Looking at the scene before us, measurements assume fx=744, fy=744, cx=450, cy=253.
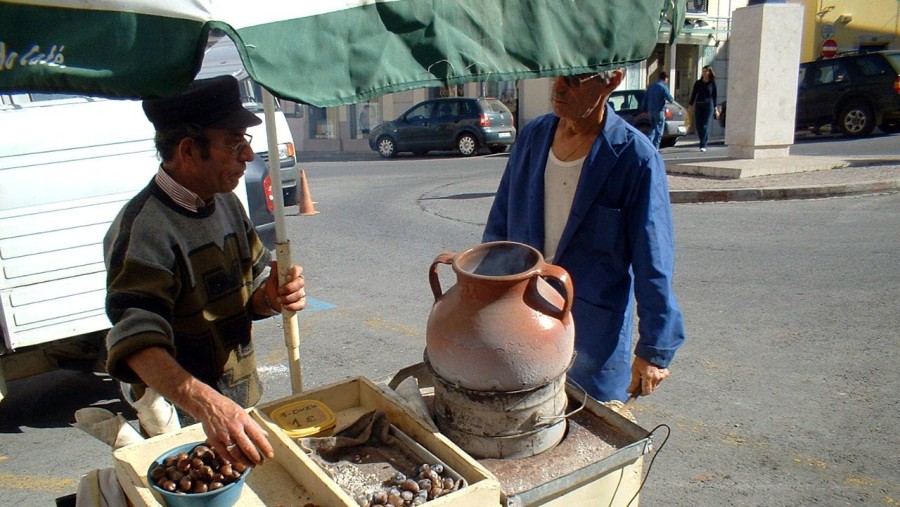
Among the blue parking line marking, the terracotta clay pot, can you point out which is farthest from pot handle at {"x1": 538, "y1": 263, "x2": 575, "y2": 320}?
the blue parking line marking

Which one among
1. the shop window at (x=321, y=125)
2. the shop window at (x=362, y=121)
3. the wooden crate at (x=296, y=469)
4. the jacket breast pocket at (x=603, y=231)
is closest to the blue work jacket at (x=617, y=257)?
the jacket breast pocket at (x=603, y=231)

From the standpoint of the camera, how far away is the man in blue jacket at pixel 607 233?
2.54 meters

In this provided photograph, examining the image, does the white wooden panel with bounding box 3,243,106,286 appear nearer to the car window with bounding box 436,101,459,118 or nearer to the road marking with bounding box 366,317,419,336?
the road marking with bounding box 366,317,419,336

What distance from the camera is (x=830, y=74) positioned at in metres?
17.8

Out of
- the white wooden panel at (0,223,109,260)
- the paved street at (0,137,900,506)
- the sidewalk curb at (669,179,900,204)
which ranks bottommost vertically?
the paved street at (0,137,900,506)

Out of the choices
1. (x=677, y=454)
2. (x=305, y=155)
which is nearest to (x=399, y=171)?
(x=305, y=155)

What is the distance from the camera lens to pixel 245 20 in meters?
1.51

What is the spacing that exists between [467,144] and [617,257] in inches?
676

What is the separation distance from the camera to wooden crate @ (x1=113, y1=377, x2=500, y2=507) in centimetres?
174

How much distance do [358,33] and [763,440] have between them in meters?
3.32

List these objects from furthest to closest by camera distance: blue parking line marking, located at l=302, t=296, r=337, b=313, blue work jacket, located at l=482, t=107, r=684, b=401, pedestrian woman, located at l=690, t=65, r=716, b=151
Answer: pedestrian woman, located at l=690, t=65, r=716, b=151
blue parking line marking, located at l=302, t=296, r=337, b=313
blue work jacket, located at l=482, t=107, r=684, b=401

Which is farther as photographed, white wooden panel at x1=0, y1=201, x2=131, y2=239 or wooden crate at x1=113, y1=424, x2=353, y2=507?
white wooden panel at x1=0, y1=201, x2=131, y2=239

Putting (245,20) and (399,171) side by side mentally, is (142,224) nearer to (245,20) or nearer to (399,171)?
(245,20)

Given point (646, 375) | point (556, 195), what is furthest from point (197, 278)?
point (646, 375)
